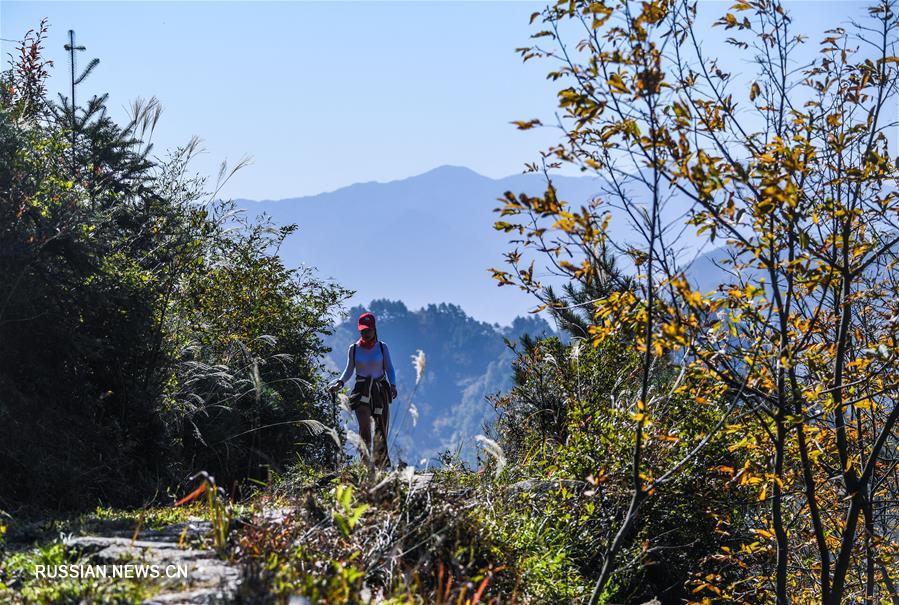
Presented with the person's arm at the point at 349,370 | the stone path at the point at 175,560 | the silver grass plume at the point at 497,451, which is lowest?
the stone path at the point at 175,560

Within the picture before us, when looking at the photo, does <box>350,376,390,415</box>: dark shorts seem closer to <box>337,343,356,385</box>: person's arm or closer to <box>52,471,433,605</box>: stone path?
<box>337,343,356,385</box>: person's arm

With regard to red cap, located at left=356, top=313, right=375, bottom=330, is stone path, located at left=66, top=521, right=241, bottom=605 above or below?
below

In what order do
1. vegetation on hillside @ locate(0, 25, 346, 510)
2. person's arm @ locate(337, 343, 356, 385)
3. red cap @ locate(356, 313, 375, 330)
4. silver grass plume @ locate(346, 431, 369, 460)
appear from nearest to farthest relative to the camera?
silver grass plume @ locate(346, 431, 369, 460), vegetation on hillside @ locate(0, 25, 346, 510), person's arm @ locate(337, 343, 356, 385), red cap @ locate(356, 313, 375, 330)

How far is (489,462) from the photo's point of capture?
7.31 metres

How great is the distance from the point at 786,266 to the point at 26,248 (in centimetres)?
655

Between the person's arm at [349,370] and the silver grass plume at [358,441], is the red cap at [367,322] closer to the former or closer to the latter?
the person's arm at [349,370]

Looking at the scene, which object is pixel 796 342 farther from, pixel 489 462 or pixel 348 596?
pixel 348 596

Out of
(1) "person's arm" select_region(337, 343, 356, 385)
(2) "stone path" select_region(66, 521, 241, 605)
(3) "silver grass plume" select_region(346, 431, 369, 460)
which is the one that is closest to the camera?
(2) "stone path" select_region(66, 521, 241, 605)

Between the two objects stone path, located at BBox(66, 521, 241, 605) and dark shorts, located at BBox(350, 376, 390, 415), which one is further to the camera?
dark shorts, located at BBox(350, 376, 390, 415)

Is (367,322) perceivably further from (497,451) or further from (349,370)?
(497,451)

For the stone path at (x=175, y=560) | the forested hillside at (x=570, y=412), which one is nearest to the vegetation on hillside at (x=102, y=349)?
the forested hillside at (x=570, y=412)

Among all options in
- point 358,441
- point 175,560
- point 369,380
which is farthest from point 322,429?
point 175,560

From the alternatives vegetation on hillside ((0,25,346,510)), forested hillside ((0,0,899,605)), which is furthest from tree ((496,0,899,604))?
vegetation on hillside ((0,25,346,510))

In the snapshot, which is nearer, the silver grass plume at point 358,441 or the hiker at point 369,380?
the silver grass plume at point 358,441
